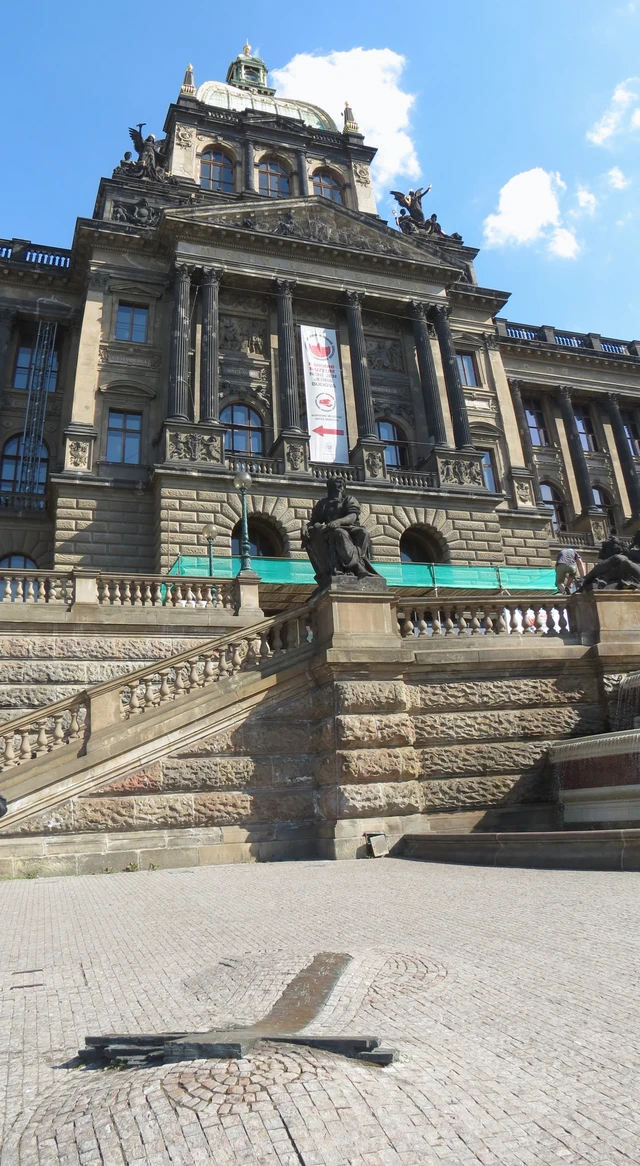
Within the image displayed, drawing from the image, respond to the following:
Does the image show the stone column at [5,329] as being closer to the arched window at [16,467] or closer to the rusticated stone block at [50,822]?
the arched window at [16,467]

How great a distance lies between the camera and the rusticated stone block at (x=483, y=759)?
12.6m

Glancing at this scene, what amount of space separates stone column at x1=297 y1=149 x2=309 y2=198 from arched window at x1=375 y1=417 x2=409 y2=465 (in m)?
15.4

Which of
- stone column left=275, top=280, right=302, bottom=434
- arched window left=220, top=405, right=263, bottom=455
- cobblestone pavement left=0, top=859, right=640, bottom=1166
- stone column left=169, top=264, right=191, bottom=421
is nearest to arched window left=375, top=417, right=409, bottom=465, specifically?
stone column left=275, top=280, right=302, bottom=434

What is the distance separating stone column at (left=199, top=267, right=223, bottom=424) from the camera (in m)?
30.0

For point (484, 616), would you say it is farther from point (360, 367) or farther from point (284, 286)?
point (284, 286)

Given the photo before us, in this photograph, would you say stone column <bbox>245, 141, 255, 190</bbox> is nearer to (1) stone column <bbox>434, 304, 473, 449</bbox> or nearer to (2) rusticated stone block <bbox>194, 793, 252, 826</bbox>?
(1) stone column <bbox>434, 304, 473, 449</bbox>

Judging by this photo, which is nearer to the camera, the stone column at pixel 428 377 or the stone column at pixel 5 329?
the stone column at pixel 5 329

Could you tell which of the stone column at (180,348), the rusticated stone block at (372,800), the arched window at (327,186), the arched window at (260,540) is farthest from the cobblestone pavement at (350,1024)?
the arched window at (327,186)

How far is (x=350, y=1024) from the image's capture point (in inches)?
144

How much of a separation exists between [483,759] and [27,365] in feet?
96.5

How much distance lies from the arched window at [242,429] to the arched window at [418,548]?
720 cm

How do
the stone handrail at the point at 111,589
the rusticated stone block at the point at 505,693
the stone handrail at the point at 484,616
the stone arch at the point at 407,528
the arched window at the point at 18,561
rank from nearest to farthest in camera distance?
the rusticated stone block at the point at 505,693 → the stone handrail at the point at 484,616 → the stone handrail at the point at 111,589 → the stone arch at the point at 407,528 → the arched window at the point at 18,561

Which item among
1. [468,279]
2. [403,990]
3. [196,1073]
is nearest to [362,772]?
[403,990]

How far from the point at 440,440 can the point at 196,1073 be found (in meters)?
31.6
